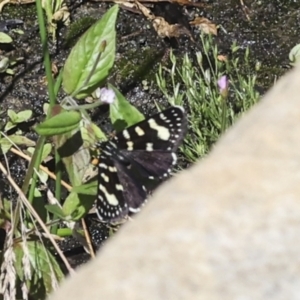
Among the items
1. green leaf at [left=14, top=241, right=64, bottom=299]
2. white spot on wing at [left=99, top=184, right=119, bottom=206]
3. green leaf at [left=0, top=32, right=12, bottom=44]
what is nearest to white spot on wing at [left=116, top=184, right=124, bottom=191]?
white spot on wing at [left=99, top=184, right=119, bottom=206]

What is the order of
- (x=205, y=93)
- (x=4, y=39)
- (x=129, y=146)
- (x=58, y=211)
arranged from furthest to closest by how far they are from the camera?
(x=4, y=39) → (x=205, y=93) → (x=58, y=211) → (x=129, y=146)

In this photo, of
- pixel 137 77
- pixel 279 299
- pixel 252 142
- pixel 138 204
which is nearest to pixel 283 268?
pixel 279 299

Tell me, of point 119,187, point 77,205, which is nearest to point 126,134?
point 119,187

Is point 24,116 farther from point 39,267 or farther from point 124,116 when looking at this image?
point 124,116

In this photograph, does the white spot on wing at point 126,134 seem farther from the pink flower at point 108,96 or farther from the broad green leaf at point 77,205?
the broad green leaf at point 77,205

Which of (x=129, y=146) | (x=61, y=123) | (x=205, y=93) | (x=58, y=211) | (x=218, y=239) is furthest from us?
(x=205, y=93)

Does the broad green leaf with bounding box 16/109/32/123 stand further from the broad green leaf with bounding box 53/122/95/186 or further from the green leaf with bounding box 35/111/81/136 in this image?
the green leaf with bounding box 35/111/81/136
